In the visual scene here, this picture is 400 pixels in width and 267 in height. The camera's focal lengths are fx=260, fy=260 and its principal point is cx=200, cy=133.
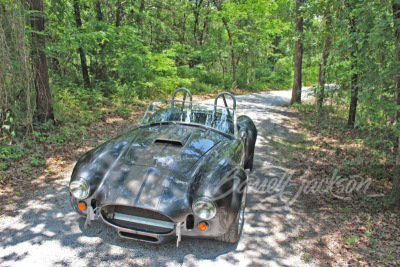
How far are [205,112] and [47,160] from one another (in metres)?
3.26

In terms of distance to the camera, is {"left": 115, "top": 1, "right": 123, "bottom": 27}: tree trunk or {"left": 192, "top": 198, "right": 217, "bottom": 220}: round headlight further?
{"left": 115, "top": 1, "right": 123, "bottom": 27}: tree trunk

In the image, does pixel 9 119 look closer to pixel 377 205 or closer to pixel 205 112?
pixel 205 112

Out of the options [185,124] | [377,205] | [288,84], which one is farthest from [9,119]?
[288,84]

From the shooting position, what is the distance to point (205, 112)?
420 cm

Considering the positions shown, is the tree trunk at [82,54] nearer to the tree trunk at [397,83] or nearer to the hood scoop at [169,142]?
the hood scoop at [169,142]

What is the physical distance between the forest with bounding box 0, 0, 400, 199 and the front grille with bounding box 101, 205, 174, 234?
2.98 m

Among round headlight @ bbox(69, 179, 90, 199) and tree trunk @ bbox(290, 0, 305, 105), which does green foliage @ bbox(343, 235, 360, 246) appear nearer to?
round headlight @ bbox(69, 179, 90, 199)

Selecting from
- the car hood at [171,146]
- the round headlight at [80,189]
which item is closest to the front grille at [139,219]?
the round headlight at [80,189]

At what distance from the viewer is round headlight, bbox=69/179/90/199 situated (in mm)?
2697

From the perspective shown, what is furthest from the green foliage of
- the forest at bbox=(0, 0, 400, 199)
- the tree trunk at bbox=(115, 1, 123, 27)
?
the tree trunk at bbox=(115, 1, 123, 27)

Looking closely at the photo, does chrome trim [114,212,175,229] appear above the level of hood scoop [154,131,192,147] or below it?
below

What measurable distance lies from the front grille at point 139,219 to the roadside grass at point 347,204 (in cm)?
163

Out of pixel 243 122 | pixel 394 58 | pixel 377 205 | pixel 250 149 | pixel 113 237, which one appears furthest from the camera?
pixel 243 122

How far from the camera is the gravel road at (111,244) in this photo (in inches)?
101
